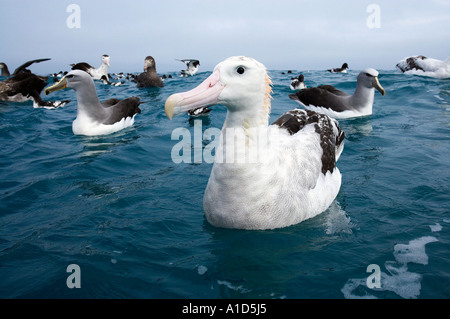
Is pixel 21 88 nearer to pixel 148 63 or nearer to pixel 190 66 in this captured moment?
pixel 148 63

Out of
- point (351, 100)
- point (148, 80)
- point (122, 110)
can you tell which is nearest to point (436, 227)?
point (351, 100)

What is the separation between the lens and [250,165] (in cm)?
430

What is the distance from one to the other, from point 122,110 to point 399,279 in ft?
32.4

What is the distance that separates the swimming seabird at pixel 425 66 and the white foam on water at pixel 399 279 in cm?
2182

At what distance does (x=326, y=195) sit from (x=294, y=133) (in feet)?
4.12

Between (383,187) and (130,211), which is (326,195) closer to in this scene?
(383,187)

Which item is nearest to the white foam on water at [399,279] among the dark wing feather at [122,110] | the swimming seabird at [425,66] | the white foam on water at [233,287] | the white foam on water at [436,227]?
the white foam on water at [436,227]

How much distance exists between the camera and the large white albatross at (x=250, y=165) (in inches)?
158

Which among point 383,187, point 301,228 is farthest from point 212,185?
point 383,187

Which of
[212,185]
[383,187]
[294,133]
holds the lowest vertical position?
[383,187]

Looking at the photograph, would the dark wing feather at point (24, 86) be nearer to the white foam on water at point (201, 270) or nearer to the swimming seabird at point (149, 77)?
the swimming seabird at point (149, 77)
